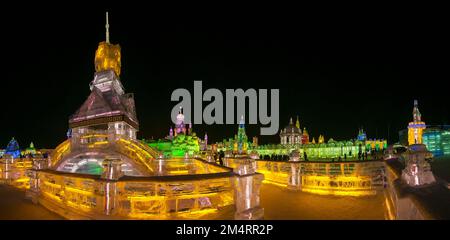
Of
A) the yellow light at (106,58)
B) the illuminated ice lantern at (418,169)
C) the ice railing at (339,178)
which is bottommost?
the ice railing at (339,178)

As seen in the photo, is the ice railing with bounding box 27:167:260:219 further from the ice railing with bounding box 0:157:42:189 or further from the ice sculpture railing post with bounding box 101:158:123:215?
the ice railing with bounding box 0:157:42:189

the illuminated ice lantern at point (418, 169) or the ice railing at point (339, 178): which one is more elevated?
the illuminated ice lantern at point (418, 169)

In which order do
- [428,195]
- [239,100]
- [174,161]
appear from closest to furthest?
[428,195] → [174,161] → [239,100]

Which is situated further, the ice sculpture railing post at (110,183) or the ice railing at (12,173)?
the ice railing at (12,173)

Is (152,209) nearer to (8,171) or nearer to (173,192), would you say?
(173,192)

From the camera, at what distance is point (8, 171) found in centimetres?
1817

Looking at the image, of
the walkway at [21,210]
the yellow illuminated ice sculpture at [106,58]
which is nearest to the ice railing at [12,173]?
the walkway at [21,210]

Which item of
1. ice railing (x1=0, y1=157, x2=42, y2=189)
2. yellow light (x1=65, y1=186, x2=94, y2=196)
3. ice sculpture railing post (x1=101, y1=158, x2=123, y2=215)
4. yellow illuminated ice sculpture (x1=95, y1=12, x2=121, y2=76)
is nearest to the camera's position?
ice sculpture railing post (x1=101, y1=158, x2=123, y2=215)

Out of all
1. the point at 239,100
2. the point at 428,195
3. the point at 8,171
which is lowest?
the point at 8,171

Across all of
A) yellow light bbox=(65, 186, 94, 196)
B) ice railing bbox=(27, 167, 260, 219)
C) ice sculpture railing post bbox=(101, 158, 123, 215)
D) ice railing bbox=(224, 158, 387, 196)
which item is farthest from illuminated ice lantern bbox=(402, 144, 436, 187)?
yellow light bbox=(65, 186, 94, 196)

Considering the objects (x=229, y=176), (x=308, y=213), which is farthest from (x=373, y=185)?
(x=229, y=176)

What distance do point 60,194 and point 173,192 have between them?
5.27 meters

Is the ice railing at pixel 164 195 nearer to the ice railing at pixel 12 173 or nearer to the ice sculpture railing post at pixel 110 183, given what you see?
the ice sculpture railing post at pixel 110 183

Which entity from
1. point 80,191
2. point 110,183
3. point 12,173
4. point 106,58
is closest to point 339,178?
point 110,183
